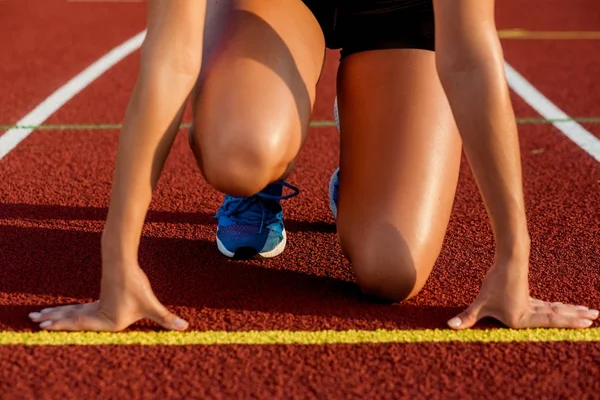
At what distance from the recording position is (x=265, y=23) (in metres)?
2.78

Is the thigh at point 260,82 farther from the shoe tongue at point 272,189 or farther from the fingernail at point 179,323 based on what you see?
the fingernail at point 179,323

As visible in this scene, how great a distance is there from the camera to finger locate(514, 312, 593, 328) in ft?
7.98

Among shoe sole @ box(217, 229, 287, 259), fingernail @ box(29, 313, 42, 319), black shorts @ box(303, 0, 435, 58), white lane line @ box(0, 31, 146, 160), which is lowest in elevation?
fingernail @ box(29, 313, 42, 319)

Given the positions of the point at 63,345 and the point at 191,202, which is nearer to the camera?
the point at 63,345

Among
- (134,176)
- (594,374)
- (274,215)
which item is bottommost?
(594,374)

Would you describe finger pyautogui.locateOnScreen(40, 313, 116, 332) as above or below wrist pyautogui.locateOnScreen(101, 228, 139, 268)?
below

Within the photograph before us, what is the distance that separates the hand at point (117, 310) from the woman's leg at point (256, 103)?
42 centimetres

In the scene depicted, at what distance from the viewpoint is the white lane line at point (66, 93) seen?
14.1ft

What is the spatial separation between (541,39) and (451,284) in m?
4.93

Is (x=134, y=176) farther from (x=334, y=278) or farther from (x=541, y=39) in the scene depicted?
(x=541, y=39)

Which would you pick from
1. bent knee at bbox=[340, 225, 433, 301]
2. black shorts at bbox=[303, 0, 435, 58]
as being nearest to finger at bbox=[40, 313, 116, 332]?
bent knee at bbox=[340, 225, 433, 301]

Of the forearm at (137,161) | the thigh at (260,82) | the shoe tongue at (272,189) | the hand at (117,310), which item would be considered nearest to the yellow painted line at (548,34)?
the shoe tongue at (272,189)

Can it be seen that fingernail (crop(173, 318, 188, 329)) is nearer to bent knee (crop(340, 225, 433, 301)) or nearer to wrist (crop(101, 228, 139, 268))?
wrist (crop(101, 228, 139, 268))

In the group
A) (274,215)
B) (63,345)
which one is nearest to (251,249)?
(274,215)
